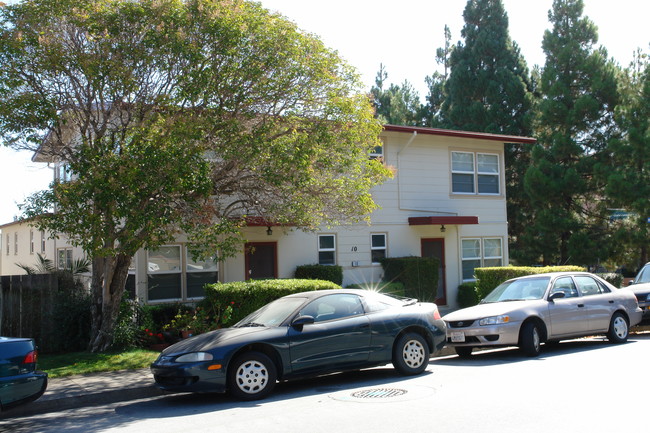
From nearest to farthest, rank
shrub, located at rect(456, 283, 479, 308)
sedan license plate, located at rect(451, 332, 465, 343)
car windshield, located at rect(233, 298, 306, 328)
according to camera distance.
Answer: car windshield, located at rect(233, 298, 306, 328) < sedan license plate, located at rect(451, 332, 465, 343) < shrub, located at rect(456, 283, 479, 308)

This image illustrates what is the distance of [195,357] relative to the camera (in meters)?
8.30

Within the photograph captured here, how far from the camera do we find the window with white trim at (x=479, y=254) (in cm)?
2147

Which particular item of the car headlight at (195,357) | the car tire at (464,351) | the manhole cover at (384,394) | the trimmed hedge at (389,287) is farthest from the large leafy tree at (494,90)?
the car headlight at (195,357)

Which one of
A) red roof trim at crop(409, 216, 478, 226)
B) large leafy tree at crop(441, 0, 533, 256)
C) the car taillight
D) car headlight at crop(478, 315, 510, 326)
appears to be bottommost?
car headlight at crop(478, 315, 510, 326)

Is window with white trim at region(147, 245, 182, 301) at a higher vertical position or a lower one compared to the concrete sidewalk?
higher

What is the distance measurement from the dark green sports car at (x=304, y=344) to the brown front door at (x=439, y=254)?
10477 mm

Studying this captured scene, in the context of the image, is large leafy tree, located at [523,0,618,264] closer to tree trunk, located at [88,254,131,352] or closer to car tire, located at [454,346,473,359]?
car tire, located at [454,346,473,359]

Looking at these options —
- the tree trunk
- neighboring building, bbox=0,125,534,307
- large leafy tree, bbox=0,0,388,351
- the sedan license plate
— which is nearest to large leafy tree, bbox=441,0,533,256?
neighboring building, bbox=0,125,534,307

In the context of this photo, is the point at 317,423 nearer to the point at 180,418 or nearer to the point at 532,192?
the point at 180,418

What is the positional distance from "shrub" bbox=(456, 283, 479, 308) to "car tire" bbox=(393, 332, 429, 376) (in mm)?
10672

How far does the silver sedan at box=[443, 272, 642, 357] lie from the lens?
36.3 ft

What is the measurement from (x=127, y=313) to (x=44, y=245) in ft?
41.8

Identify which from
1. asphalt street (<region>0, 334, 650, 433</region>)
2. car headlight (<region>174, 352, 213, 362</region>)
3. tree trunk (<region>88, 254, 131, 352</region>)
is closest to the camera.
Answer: asphalt street (<region>0, 334, 650, 433</region>)

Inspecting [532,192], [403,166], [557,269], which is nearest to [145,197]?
[403,166]
